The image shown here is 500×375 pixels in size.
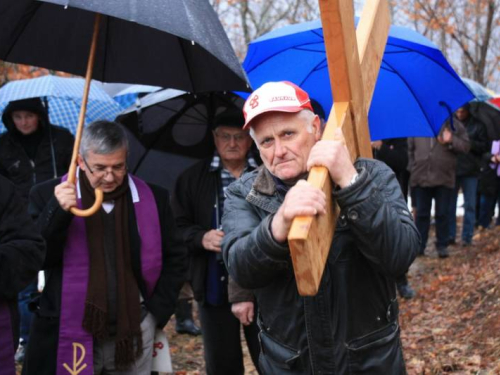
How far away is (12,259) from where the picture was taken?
11.1ft

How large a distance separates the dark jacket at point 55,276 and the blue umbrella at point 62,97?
3.50 metres

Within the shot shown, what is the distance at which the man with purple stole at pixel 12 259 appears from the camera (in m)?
3.37

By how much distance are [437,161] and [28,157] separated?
592 cm

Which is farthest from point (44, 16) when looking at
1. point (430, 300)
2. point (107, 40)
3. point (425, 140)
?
point (425, 140)

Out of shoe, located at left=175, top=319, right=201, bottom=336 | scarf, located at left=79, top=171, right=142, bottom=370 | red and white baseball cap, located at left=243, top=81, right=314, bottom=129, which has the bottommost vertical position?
shoe, located at left=175, top=319, right=201, bottom=336

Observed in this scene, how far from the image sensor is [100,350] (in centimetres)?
401

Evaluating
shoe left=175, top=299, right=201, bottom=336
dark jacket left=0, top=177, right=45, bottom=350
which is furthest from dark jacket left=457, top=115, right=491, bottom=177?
dark jacket left=0, top=177, right=45, bottom=350

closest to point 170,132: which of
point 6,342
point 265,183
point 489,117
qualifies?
point 6,342

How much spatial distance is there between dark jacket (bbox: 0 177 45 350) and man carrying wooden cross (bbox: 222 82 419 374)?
4.11 feet

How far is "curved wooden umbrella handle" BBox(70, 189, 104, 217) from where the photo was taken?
3.62 metres

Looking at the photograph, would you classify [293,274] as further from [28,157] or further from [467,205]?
[467,205]

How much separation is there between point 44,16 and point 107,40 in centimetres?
43

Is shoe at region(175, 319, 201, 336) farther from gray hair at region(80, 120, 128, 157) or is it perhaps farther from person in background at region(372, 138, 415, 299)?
gray hair at region(80, 120, 128, 157)

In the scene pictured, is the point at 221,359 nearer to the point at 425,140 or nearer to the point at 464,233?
the point at 425,140
